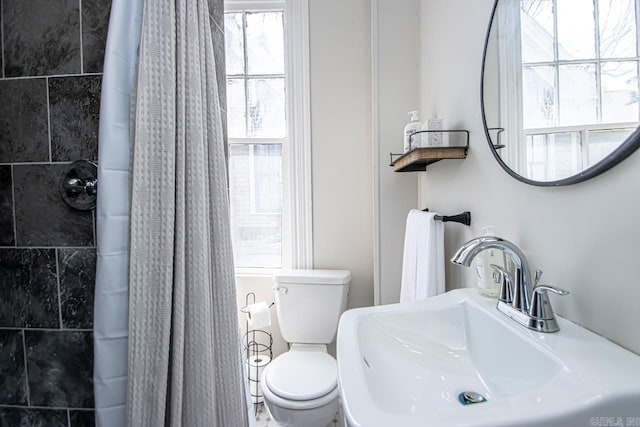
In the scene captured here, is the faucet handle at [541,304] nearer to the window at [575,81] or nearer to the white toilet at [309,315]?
the window at [575,81]

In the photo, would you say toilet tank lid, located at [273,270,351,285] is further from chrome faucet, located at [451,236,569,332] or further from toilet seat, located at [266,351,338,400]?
chrome faucet, located at [451,236,569,332]

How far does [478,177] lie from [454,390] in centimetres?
65

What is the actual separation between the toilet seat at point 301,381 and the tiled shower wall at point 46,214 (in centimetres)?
63

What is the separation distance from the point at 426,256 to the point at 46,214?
128 cm

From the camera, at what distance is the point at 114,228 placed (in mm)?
765

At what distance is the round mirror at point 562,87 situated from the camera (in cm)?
49

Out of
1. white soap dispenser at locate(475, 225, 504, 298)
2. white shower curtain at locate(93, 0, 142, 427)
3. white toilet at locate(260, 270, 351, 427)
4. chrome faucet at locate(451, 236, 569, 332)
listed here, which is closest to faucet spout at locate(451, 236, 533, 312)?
chrome faucet at locate(451, 236, 569, 332)

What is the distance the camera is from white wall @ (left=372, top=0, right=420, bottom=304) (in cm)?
156

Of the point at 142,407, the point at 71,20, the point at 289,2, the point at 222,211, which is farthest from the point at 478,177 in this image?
the point at 289,2

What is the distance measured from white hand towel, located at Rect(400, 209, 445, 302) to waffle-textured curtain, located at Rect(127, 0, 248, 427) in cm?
78

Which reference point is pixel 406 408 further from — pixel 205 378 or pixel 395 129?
pixel 395 129

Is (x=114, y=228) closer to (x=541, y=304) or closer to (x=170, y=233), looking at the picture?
(x=170, y=233)

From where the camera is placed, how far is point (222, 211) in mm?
878

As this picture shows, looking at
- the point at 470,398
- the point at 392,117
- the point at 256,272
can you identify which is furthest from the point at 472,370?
the point at 256,272
